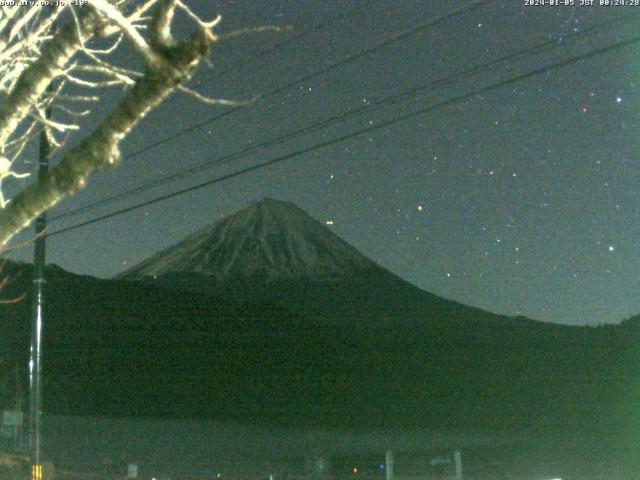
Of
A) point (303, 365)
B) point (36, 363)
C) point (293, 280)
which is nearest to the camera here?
point (36, 363)

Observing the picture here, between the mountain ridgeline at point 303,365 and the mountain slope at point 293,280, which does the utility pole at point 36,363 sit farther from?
the mountain slope at point 293,280

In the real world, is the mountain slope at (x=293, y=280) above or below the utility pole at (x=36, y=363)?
above

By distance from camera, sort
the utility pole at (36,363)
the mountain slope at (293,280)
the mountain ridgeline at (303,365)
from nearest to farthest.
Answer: the utility pole at (36,363) < the mountain ridgeline at (303,365) < the mountain slope at (293,280)

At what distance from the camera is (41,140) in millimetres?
16406

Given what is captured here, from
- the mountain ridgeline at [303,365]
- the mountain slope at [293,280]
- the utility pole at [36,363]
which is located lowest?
the utility pole at [36,363]

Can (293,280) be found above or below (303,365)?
above

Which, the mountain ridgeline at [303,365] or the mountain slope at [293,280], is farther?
the mountain slope at [293,280]

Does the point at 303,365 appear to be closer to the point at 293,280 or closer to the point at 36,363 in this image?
the point at 36,363

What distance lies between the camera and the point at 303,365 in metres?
91.9

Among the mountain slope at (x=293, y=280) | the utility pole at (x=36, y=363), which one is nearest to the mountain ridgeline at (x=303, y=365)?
the utility pole at (x=36, y=363)

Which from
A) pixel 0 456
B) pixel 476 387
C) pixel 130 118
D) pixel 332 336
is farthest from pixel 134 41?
pixel 332 336

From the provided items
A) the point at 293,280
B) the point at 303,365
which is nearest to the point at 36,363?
the point at 303,365

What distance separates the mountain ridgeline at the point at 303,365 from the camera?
70.1 metres

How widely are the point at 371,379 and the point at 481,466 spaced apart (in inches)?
2017
